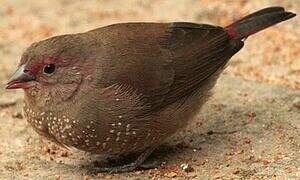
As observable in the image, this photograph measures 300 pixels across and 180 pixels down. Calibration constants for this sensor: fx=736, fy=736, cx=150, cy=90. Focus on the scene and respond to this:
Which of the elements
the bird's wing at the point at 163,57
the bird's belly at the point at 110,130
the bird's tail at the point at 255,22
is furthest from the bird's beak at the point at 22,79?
the bird's tail at the point at 255,22

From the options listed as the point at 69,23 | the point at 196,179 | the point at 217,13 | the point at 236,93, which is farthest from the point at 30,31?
the point at 196,179

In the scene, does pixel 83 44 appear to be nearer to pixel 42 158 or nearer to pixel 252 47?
pixel 42 158

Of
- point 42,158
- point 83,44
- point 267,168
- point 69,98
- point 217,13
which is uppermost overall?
point 217,13

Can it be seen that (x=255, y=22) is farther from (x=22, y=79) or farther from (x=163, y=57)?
(x=22, y=79)

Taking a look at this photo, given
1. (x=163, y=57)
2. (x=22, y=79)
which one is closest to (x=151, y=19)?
(x=163, y=57)

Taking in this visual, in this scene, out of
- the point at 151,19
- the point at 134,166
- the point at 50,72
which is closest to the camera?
the point at 50,72

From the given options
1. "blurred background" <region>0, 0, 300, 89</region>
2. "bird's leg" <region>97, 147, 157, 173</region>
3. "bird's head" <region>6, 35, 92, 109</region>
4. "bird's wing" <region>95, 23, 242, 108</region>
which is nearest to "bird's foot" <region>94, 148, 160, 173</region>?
"bird's leg" <region>97, 147, 157, 173</region>
